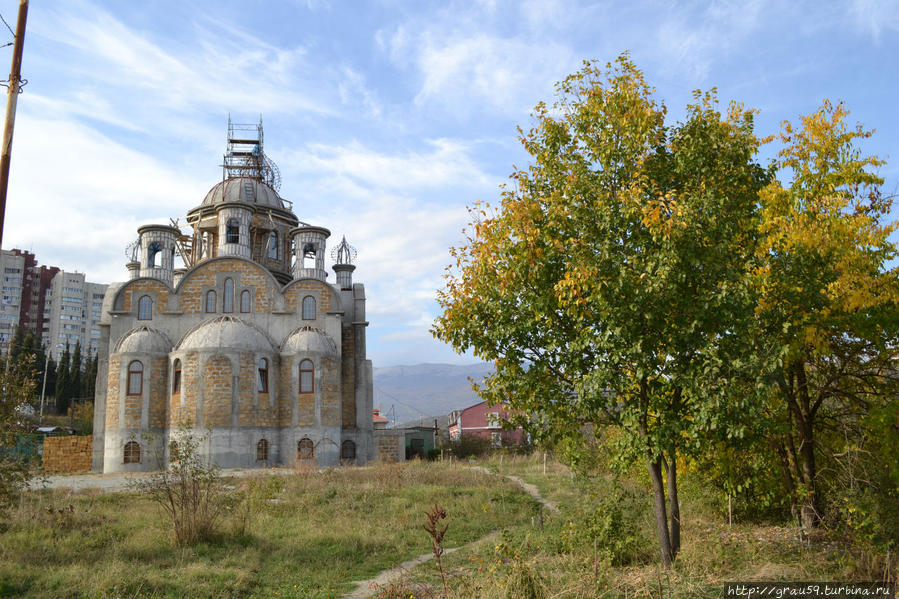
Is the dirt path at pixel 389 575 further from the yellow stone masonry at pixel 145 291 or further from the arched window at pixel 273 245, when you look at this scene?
the arched window at pixel 273 245

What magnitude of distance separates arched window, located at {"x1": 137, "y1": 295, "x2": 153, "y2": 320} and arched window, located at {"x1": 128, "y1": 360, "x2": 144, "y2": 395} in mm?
2976

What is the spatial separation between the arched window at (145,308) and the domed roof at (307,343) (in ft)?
24.4

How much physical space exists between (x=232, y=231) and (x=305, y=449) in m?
13.8

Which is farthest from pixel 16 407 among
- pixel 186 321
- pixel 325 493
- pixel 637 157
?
pixel 186 321

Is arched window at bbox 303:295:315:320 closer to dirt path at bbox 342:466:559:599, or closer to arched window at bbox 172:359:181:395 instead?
arched window at bbox 172:359:181:395

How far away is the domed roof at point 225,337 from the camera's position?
31.5m

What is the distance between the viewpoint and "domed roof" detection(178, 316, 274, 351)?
31.5 meters

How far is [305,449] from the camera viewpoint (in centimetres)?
3209

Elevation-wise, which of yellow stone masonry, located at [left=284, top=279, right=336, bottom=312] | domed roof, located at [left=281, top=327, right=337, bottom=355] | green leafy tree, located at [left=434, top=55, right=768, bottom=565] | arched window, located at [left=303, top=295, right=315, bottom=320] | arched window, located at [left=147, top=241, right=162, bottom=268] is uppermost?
arched window, located at [left=147, top=241, right=162, bottom=268]

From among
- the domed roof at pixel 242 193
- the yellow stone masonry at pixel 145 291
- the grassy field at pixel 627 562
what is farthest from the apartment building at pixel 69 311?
the grassy field at pixel 627 562

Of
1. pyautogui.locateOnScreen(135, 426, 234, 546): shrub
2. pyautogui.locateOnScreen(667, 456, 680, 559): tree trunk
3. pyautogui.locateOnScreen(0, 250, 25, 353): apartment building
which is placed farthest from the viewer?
pyautogui.locateOnScreen(0, 250, 25, 353): apartment building

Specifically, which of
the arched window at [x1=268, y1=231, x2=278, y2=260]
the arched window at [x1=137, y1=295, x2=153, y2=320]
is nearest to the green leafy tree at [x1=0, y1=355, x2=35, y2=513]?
the arched window at [x1=137, y1=295, x2=153, y2=320]

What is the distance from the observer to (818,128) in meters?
11.6

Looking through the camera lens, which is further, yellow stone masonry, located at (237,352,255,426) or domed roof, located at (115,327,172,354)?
domed roof, located at (115,327,172,354)
